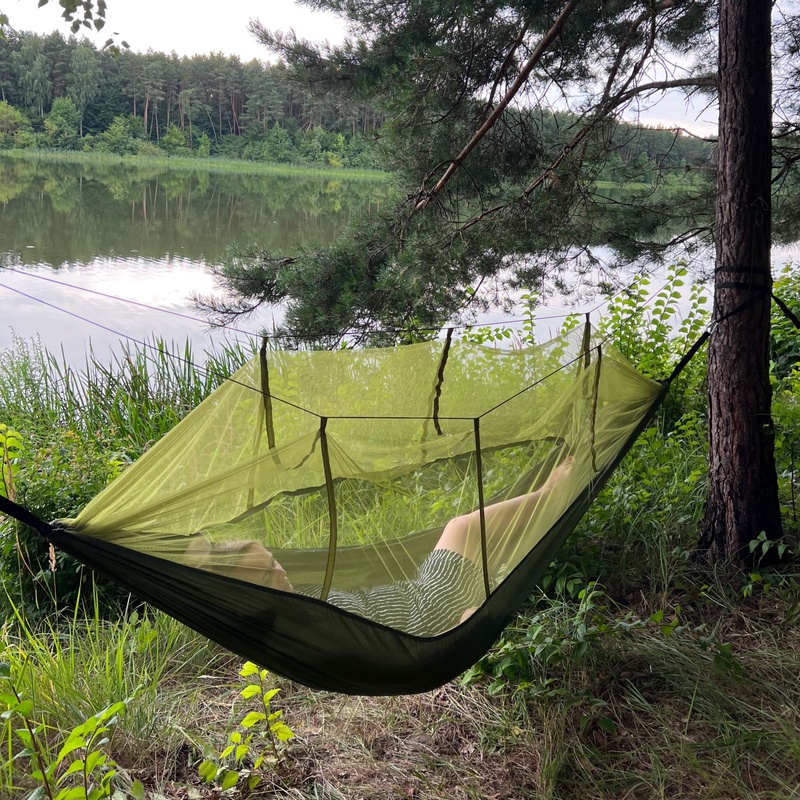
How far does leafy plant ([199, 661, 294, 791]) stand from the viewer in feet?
4.84

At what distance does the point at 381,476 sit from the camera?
178 cm

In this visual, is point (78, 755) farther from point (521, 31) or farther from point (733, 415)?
point (521, 31)

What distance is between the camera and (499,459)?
6.30 ft

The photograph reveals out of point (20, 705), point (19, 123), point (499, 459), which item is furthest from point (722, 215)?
point (19, 123)

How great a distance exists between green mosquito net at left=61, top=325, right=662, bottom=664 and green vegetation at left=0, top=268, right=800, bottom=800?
30 cm

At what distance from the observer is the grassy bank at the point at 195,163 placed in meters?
16.3

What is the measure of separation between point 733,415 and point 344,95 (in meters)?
2.07

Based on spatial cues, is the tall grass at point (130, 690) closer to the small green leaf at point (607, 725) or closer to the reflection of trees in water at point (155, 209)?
the small green leaf at point (607, 725)

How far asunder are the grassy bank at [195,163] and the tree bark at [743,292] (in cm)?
1439

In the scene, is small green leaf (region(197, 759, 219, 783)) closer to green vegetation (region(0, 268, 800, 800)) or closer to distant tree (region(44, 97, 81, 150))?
green vegetation (region(0, 268, 800, 800))

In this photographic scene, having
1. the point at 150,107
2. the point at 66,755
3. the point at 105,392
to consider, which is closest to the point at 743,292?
the point at 66,755

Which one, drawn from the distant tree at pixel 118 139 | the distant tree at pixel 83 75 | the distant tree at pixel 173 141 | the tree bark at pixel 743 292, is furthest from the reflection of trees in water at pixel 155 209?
the tree bark at pixel 743 292

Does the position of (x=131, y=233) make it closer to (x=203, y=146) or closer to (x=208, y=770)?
(x=203, y=146)

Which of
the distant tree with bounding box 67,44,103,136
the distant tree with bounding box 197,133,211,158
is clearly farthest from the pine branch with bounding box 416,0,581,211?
the distant tree with bounding box 197,133,211,158
